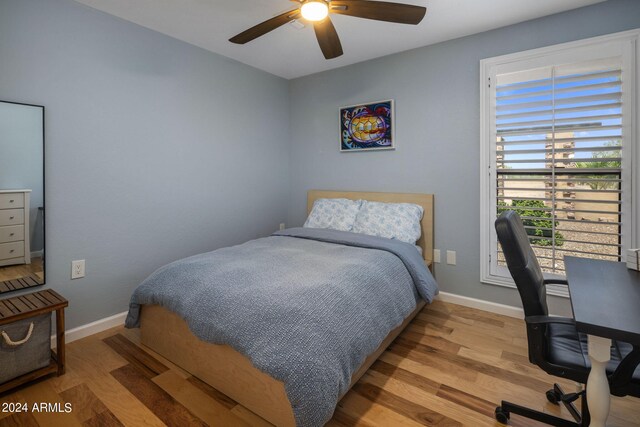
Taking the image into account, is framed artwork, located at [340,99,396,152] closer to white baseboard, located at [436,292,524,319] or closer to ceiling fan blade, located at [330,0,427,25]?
ceiling fan blade, located at [330,0,427,25]

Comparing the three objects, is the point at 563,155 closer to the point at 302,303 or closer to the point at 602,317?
the point at 602,317

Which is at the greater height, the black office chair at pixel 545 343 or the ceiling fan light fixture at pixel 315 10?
the ceiling fan light fixture at pixel 315 10

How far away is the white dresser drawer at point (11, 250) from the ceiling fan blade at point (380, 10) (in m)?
2.39

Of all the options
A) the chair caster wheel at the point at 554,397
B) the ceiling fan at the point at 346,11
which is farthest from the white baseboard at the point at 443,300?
the ceiling fan at the point at 346,11

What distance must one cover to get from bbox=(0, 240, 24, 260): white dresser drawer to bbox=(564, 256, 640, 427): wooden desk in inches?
113

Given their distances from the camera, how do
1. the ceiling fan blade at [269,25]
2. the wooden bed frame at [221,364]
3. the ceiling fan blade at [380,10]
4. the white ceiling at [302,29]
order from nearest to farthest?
the wooden bed frame at [221,364], the ceiling fan blade at [380,10], the ceiling fan blade at [269,25], the white ceiling at [302,29]


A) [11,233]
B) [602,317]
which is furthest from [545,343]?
[11,233]

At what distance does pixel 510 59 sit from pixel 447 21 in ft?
1.91

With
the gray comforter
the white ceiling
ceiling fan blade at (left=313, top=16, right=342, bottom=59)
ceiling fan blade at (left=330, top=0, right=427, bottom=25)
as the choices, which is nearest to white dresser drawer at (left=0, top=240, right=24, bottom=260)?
the gray comforter

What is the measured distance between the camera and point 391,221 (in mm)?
2859

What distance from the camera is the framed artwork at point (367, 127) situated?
10.4 feet

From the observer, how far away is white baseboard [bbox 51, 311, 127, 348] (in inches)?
88.7

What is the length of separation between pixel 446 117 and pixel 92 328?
3.31 metres

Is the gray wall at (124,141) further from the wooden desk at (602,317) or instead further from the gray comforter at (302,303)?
the wooden desk at (602,317)
